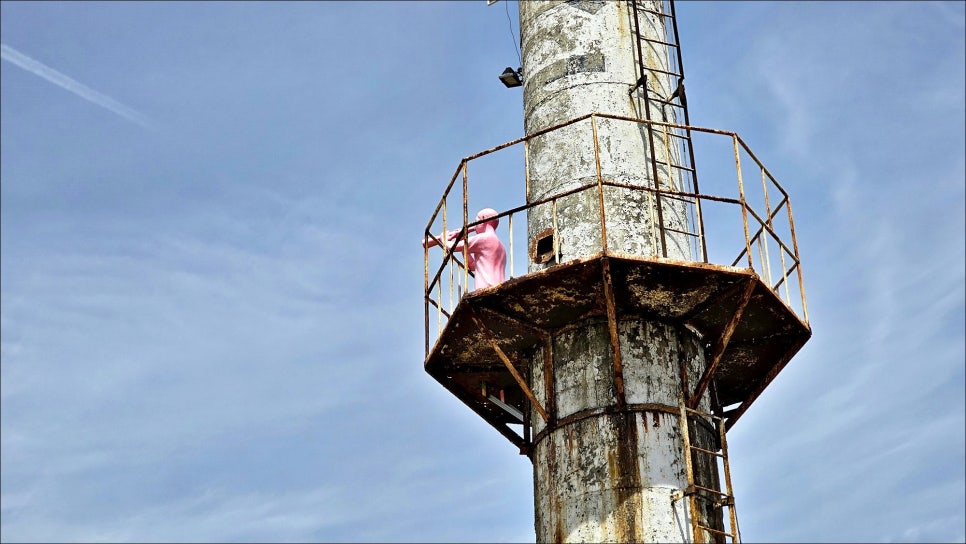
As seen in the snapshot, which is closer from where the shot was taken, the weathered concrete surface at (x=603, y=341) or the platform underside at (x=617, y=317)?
the weathered concrete surface at (x=603, y=341)

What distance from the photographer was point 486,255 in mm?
13430

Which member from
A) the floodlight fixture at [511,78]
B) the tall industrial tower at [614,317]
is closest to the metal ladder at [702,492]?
the tall industrial tower at [614,317]

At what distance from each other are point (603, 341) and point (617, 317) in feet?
0.97

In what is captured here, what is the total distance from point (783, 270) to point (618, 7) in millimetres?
4045

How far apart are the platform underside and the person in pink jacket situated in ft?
2.00

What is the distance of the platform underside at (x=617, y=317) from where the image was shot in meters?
12.0

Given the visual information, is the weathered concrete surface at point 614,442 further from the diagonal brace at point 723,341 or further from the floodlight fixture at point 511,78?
the floodlight fixture at point 511,78

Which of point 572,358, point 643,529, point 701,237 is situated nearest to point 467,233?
point 572,358

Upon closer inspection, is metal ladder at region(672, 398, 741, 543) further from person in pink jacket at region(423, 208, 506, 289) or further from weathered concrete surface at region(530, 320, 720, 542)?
person in pink jacket at region(423, 208, 506, 289)

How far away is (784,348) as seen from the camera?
13594 mm

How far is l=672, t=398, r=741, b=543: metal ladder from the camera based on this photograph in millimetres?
11609

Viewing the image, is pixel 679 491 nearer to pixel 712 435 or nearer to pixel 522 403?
pixel 712 435

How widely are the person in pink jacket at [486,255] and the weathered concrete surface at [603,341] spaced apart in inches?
17.6

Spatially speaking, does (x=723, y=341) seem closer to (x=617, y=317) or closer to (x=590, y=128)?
(x=617, y=317)
